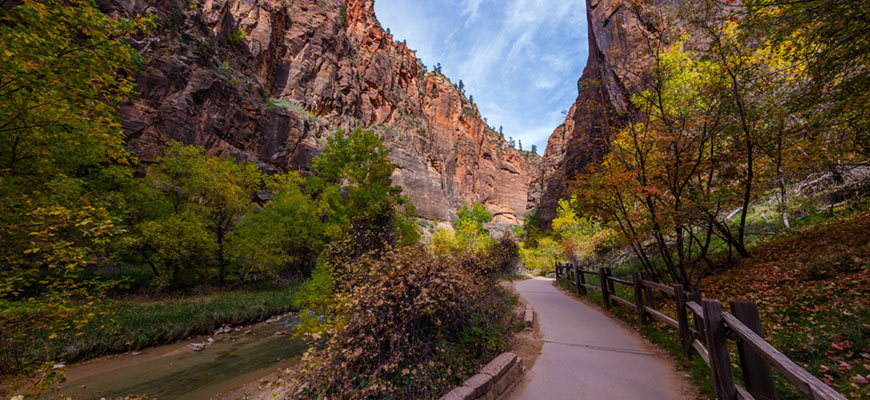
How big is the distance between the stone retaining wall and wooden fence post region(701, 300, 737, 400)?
2352mm

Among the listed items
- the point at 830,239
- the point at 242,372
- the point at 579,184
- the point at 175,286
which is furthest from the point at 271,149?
the point at 830,239

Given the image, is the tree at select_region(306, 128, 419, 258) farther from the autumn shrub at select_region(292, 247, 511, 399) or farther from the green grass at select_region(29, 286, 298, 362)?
the green grass at select_region(29, 286, 298, 362)

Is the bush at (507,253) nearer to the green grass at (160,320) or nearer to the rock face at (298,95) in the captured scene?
the green grass at (160,320)

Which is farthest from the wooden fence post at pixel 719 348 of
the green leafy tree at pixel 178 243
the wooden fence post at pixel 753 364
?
the green leafy tree at pixel 178 243

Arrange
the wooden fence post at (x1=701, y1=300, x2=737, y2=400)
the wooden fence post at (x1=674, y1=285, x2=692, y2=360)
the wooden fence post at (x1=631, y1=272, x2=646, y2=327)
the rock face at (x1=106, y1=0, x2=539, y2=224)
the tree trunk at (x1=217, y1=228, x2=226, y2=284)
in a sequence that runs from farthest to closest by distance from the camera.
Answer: the rock face at (x1=106, y1=0, x2=539, y2=224) → the tree trunk at (x1=217, y1=228, x2=226, y2=284) → the wooden fence post at (x1=631, y1=272, x2=646, y2=327) → the wooden fence post at (x1=674, y1=285, x2=692, y2=360) → the wooden fence post at (x1=701, y1=300, x2=737, y2=400)

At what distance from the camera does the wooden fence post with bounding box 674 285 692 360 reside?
4.83m

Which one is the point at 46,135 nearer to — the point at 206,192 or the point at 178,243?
the point at 178,243

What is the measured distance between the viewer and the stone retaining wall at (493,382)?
346 cm

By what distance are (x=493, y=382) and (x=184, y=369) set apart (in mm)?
10025

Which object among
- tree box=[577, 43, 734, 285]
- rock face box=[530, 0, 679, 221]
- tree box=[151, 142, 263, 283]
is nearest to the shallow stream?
tree box=[151, 142, 263, 283]

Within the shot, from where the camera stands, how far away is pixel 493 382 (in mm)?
3930

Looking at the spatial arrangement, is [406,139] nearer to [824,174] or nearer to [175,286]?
[175,286]

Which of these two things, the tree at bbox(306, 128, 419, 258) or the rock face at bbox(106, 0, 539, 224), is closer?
the tree at bbox(306, 128, 419, 258)

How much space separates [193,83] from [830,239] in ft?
139
